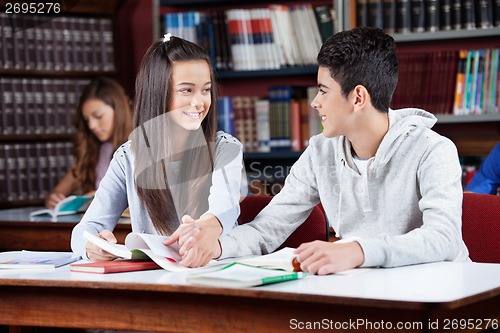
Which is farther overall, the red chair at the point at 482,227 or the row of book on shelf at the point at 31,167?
the row of book on shelf at the point at 31,167

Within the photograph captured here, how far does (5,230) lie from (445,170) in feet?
6.74

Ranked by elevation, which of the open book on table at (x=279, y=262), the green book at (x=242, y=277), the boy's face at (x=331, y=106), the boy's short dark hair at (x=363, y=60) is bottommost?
the open book on table at (x=279, y=262)

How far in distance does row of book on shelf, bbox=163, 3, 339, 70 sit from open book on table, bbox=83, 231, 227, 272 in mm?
2569

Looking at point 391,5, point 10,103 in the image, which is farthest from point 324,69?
point 10,103

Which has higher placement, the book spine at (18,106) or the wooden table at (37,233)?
the book spine at (18,106)

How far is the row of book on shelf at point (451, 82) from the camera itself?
4.09m

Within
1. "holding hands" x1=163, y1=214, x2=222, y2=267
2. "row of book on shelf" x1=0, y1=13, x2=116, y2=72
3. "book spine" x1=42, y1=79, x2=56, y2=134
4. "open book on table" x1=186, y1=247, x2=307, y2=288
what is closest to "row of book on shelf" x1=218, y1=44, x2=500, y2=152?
"row of book on shelf" x1=0, y1=13, x2=116, y2=72

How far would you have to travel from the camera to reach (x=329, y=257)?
1792mm

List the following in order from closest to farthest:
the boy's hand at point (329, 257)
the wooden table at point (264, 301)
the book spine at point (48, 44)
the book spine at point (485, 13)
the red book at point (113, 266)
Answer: the wooden table at point (264, 301), the boy's hand at point (329, 257), the red book at point (113, 266), the book spine at point (485, 13), the book spine at point (48, 44)

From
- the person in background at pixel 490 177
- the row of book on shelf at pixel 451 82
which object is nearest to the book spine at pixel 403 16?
the row of book on shelf at pixel 451 82

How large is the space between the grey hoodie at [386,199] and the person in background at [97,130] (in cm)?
195

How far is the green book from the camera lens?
166 cm

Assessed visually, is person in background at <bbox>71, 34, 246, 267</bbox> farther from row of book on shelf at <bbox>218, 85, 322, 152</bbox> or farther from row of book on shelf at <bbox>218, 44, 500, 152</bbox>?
row of book on shelf at <bbox>218, 85, 322, 152</bbox>

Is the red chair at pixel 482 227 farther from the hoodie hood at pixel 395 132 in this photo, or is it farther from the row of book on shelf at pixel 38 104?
the row of book on shelf at pixel 38 104
